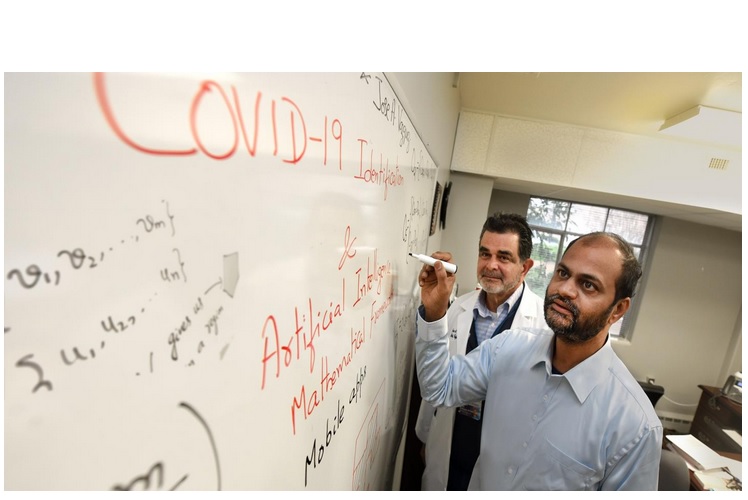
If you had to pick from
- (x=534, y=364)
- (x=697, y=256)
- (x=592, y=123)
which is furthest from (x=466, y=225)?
(x=697, y=256)

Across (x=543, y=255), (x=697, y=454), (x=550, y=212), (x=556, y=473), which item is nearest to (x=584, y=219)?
(x=550, y=212)

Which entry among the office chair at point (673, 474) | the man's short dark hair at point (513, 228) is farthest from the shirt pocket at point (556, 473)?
the office chair at point (673, 474)

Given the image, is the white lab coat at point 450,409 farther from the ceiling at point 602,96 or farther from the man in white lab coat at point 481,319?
the ceiling at point 602,96

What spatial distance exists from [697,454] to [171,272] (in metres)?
2.55

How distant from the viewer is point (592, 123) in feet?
7.01

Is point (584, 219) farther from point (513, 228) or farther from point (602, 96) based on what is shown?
point (513, 228)

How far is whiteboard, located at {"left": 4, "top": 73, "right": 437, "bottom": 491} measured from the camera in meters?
0.15

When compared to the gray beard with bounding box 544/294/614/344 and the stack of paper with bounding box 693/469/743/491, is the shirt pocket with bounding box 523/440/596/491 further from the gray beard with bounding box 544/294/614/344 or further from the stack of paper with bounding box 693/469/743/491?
the stack of paper with bounding box 693/469/743/491

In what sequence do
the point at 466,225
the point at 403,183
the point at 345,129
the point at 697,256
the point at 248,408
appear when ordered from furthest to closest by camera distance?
the point at 697,256, the point at 466,225, the point at 403,183, the point at 345,129, the point at 248,408

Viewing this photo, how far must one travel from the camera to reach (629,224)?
335 cm

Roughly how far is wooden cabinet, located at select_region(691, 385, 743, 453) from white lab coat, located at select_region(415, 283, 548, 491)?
7.42 ft

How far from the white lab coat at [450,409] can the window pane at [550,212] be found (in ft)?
7.79
